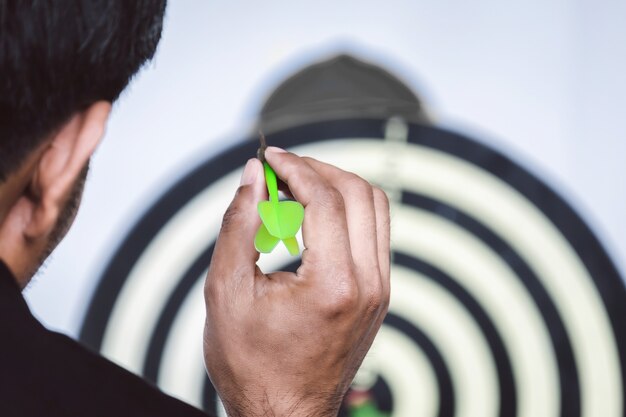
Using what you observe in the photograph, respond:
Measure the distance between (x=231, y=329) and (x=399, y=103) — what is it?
968mm

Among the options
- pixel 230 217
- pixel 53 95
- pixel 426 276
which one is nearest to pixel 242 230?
pixel 230 217

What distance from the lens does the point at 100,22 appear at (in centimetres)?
43

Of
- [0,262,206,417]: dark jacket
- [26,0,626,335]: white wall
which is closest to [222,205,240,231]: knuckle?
[0,262,206,417]: dark jacket

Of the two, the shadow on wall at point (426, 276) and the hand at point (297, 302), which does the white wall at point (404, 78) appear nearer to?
the shadow on wall at point (426, 276)

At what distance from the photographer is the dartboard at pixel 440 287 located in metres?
1.44

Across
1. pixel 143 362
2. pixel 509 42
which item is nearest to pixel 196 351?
pixel 143 362

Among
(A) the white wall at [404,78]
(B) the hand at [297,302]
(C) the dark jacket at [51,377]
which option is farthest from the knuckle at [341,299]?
(A) the white wall at [404,78]

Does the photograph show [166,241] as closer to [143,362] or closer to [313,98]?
[143,362]

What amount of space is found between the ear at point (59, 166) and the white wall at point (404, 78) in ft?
3.10

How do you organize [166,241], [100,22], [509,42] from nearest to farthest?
1. [100,22]
2. [509,42]
3. [166,241]

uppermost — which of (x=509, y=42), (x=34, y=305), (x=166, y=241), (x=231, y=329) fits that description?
(x=509, y=42)

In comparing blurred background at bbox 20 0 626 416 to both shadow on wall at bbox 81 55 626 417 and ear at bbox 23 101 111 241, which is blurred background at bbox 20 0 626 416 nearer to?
shadow on wall at bbox 81 55 626 417

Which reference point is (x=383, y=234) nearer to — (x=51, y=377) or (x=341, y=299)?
(x=341, y=299)

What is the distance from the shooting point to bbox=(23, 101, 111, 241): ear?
1.48 feet
